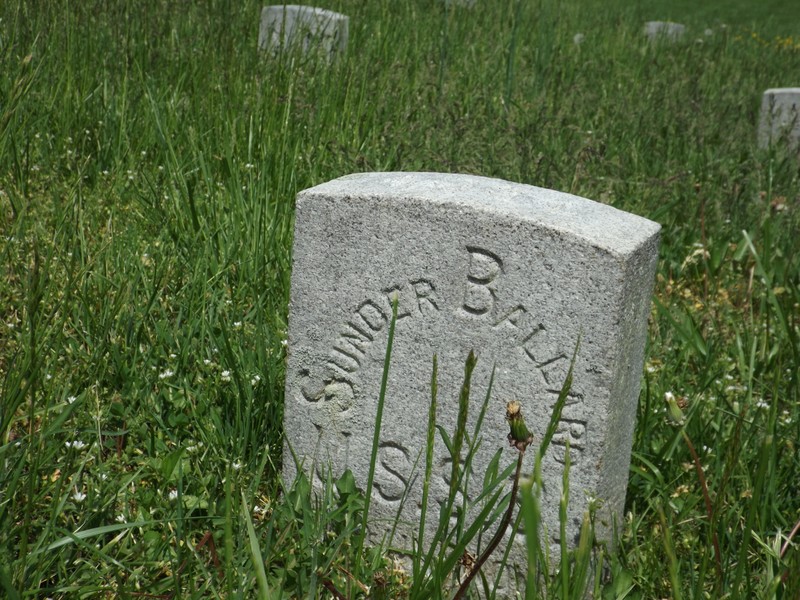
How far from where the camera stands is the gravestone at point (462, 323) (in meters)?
1.64

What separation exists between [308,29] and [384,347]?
2688mm

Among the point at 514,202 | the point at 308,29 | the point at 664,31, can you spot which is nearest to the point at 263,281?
the point at 514,202

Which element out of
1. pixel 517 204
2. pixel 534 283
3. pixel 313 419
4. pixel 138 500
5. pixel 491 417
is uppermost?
pixel 517 204

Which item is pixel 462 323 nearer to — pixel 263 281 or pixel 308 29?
pixel 263 281

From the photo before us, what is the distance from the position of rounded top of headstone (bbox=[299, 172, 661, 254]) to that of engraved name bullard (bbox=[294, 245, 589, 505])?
0.32 feet

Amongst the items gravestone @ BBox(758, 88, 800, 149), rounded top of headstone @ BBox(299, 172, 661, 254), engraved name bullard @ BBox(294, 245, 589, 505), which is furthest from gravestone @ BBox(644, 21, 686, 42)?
engraved name bullard @ BBox(294, 245, 589, 505)

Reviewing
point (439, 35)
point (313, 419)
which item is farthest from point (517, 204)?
point (439, 35)

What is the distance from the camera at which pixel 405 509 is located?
1.95m

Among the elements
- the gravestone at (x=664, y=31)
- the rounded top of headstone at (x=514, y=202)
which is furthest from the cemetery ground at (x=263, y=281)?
the gravestone at (x=664, y=31)

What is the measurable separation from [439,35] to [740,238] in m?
2.16

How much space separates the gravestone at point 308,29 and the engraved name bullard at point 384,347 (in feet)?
8.09

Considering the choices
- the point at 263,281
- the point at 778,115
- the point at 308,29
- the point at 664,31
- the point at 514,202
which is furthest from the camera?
the point at 664,31

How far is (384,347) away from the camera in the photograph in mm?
1838

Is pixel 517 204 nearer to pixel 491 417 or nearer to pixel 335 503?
pixel 491 417
